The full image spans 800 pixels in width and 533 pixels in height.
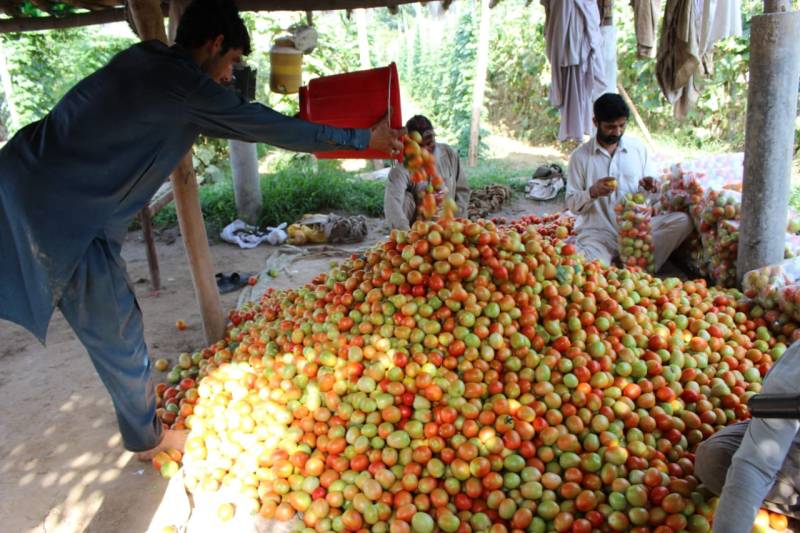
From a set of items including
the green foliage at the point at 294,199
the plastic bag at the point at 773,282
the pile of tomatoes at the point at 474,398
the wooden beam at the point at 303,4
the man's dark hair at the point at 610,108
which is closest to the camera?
the pile of tomatoes at the point at 474,398

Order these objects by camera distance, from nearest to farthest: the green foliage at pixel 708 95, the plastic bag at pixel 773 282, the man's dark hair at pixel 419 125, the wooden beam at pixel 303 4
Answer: the plastic bag at pixel 773 282, the man's dark hair at pixel 419 125, the wooden beam at pixel 303 4, the green foliage at pixel 708 95

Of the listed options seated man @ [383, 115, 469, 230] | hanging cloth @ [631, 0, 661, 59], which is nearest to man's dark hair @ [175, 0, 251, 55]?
seated man @ [383, 115, 469, 230]

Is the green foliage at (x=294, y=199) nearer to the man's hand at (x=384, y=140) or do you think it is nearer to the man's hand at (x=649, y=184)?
the man's hand at (x=649, y=184)

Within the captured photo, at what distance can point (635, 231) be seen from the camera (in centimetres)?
404

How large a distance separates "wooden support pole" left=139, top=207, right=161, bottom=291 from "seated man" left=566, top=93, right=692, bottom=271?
3698mm

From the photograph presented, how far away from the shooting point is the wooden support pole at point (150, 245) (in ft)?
16.8

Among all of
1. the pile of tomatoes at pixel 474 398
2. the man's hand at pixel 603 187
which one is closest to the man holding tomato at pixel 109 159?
the pile of tomatoes at pixel 474 398

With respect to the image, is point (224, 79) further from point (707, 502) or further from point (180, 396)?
point (707, 502)

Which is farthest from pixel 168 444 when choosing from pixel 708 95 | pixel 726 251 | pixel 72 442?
pixel 708 95

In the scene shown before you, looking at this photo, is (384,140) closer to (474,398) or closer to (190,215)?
(474,398)

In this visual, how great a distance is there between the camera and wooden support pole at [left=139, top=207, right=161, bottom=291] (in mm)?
5113

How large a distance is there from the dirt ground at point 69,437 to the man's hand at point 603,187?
272cm

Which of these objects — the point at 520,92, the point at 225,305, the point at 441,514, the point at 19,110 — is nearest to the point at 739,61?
the point at 520,92

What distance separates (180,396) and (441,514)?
72.9 inches
